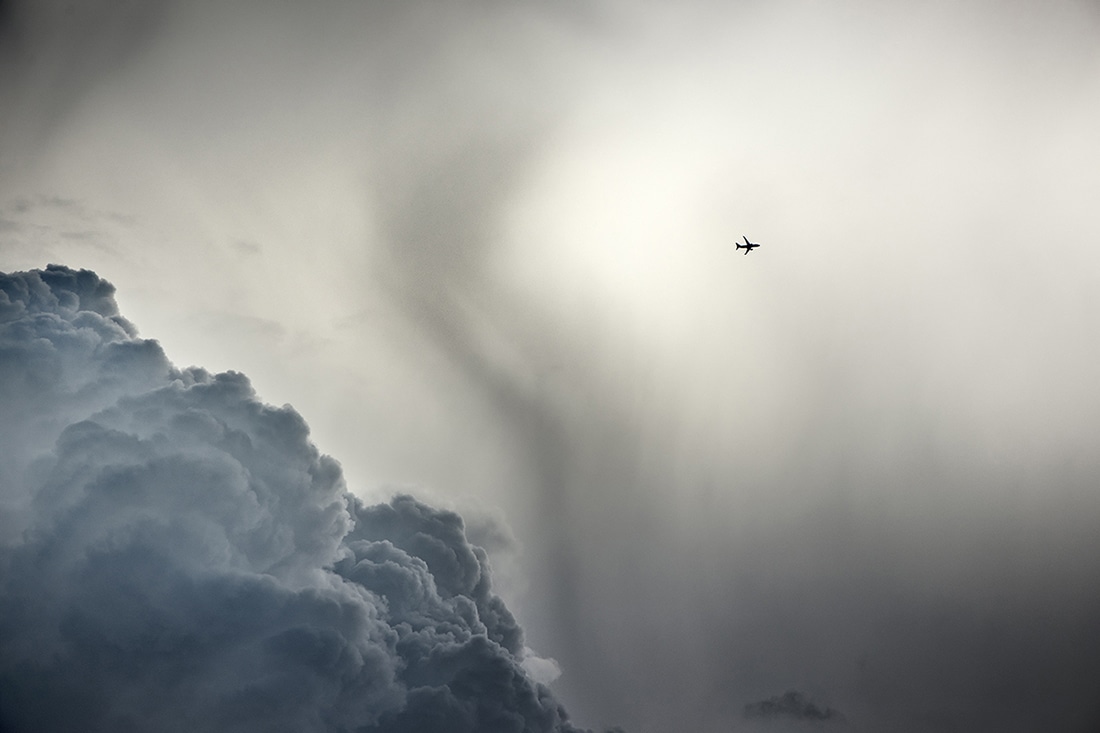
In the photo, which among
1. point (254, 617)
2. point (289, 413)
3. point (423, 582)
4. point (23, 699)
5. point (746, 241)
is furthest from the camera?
point (746, 241)

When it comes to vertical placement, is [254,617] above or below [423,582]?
below

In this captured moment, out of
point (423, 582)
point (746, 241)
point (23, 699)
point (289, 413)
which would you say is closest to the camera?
point (23, 699)

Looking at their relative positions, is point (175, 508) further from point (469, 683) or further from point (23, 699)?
point (469, 683)

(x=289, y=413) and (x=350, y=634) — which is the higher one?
(x=289, y=413)

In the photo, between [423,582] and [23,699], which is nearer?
[23,699]

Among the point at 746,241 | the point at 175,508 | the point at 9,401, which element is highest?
the point at 746,241

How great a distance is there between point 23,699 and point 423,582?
5597 cm

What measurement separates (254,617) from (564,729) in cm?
5463

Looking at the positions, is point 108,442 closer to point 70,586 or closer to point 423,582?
point 70,586

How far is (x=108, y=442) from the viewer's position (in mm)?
111812

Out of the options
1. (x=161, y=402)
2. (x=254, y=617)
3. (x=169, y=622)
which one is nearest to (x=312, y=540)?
(x=254, y=617)

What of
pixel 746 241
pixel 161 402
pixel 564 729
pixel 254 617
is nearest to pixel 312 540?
pixel 254 617

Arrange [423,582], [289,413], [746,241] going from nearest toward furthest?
[289,413] < [423,582] < [746,241]

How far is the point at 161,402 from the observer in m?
Answer: 119
